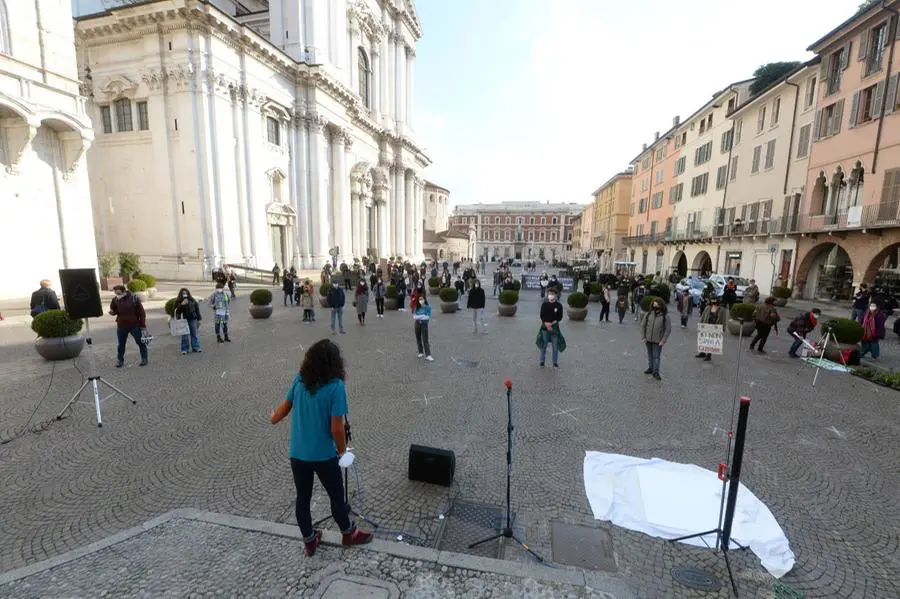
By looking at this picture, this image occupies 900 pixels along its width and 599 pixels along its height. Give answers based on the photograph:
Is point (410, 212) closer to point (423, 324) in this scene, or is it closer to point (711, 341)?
point (423, 324)

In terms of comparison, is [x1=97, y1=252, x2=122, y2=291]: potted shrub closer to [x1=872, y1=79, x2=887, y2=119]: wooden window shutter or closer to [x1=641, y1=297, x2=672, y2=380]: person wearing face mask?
[x1=641, y1=297, x2=672, y2=380]: person wearing face mask

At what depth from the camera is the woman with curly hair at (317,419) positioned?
10.3 ft

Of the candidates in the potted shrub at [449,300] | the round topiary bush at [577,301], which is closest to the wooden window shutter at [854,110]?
the round topiary bush at [577,301]

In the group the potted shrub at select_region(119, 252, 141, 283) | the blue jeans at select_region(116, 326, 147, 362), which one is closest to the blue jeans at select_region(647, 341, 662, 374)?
the blue jeans at select_region(116, 326, 147, 362)

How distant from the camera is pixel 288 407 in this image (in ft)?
11.0

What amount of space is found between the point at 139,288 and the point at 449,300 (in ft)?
43.9

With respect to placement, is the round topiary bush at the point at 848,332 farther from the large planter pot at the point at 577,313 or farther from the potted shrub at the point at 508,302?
the potted shrub at the point at 508,302

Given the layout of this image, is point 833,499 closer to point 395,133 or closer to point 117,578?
point 117,578

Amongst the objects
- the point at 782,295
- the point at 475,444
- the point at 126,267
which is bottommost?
the point at 475,444

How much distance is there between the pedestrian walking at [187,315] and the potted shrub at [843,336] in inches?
609

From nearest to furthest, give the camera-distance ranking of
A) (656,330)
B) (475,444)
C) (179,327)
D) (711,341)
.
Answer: (475,444), (711,341), (656,330), (179,327)

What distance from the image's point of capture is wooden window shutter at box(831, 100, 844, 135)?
20.7m

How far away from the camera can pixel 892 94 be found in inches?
704

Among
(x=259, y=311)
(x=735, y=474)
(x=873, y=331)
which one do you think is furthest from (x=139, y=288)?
(x=873, y=331)
